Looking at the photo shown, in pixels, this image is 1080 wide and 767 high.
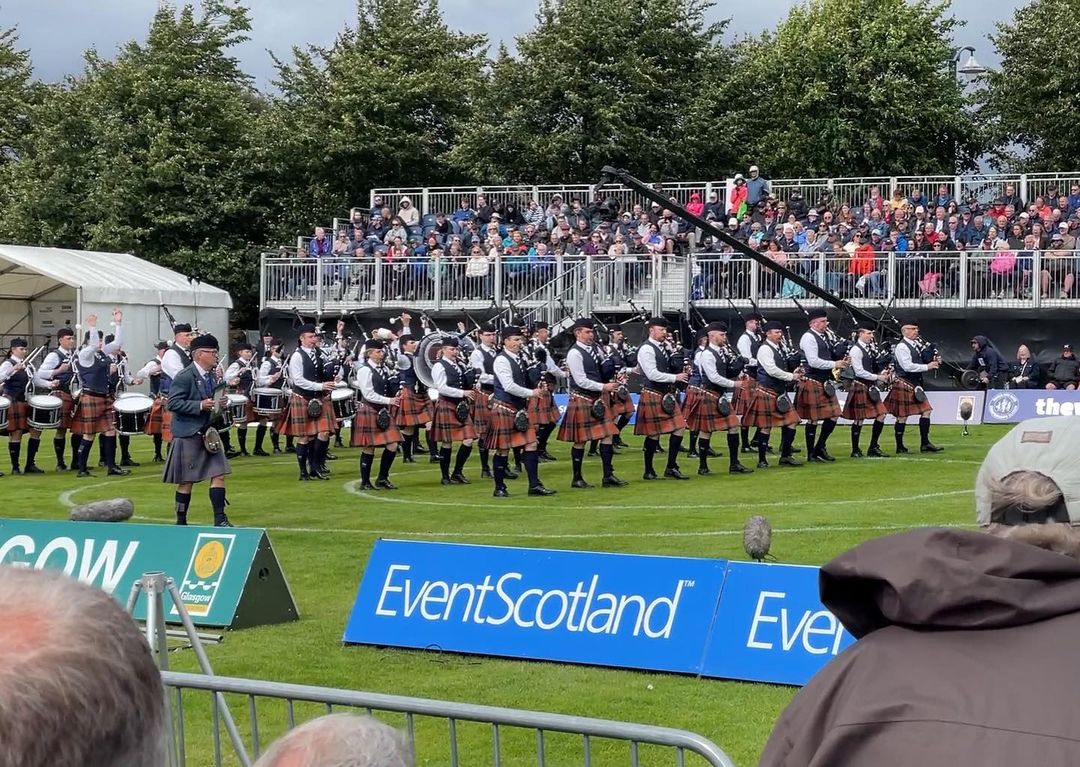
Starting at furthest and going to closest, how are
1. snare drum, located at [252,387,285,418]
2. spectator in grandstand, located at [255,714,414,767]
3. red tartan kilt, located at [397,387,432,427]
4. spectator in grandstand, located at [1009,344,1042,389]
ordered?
spectator in grandstand, located at [1009,344,1042,389], snare drum, located at [252,387,285,418], red tartan kilt, located at [397,387,432,427], spectator in grandstand, located at [255,714,414,767]

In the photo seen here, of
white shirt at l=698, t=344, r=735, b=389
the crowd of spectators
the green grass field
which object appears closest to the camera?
the green grass field

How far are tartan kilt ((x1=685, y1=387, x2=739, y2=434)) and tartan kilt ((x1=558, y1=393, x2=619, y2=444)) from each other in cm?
145

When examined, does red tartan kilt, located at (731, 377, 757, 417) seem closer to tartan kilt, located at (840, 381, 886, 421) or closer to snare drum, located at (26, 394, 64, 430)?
tartan kilt, located at (840, 381, 886, 421)

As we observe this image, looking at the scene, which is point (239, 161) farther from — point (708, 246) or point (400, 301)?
point (708, 246)

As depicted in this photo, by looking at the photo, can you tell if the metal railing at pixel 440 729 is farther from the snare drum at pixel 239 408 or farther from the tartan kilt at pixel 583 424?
the snare drum at pixel 239 408

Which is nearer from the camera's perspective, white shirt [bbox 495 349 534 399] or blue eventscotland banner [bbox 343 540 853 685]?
blue eventscotland banner [bbox 343 540 853 685]

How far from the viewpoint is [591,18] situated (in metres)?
38.7

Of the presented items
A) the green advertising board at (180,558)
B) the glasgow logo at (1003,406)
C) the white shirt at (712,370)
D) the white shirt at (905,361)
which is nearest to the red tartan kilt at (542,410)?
the white shirt at (712,370)

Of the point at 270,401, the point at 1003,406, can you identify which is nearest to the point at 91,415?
the point at 270,401

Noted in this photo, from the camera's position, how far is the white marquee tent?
29359 millimetres

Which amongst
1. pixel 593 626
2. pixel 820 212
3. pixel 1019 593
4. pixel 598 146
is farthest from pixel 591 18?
pixel 1019 593

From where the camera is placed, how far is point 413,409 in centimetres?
1778

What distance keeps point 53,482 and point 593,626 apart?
38.0 feet

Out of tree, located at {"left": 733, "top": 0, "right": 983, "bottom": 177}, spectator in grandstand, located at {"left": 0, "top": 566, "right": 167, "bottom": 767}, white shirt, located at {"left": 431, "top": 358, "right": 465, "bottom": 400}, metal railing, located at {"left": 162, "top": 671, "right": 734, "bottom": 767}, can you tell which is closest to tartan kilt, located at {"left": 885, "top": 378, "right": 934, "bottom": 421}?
white shirt, located at {"left": 431, "top": 358, "right": 465, "bottom": 400}
